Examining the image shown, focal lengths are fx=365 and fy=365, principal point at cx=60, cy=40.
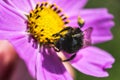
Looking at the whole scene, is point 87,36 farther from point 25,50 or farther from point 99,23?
point 99,23

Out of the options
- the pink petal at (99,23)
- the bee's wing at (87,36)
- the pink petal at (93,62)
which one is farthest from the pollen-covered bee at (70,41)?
the pink petal at (99,23)

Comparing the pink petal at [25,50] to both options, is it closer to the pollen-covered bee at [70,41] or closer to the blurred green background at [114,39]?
the pollen-covered bee at [70,41]

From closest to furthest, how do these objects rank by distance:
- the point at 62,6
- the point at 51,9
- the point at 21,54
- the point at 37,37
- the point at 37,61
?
the point at 21,54 → the point at 37,61 → the point at 37,37 → the point at 51,9 → the point at 62,6

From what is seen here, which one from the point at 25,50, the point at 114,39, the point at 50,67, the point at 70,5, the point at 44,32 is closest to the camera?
the point at 25,50

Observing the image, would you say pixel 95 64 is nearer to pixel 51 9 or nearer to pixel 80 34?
pixel 80 34

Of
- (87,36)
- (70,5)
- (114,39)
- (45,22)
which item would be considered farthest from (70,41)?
(114,39)

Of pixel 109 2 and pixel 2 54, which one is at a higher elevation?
pixel 109 2

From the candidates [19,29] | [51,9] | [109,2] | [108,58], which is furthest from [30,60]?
[109,2]
